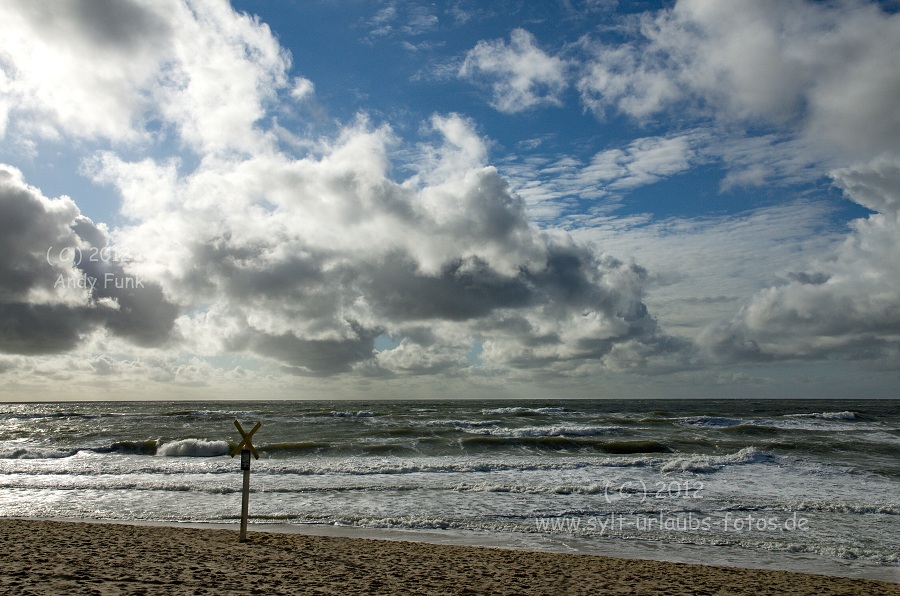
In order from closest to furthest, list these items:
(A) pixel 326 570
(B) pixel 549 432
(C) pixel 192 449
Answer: (A) pixel 326 570 → (C) pixel 192 449 → (B) pixel 549 432

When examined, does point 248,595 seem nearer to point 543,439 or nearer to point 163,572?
point 163,572

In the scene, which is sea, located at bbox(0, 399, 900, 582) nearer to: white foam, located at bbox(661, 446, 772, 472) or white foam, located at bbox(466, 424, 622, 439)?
white foam, located at bbox(661, 446, 772, 472)

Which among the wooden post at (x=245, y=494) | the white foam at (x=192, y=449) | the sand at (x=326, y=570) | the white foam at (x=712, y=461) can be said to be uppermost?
the wooden post at (x=245, y=494)

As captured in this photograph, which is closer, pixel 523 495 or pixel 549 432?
pixel 523 495

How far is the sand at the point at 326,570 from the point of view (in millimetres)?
7625

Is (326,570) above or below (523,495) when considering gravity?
above

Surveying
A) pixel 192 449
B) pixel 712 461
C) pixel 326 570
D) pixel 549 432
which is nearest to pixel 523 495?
pixel 326 570

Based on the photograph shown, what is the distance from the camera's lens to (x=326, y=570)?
8680 mm

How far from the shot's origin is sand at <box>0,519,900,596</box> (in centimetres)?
762

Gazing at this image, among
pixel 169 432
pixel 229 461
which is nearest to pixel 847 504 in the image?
pixel 229 461

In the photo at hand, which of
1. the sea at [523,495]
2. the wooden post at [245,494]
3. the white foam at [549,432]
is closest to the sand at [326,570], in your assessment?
the wooden post at [245,494]

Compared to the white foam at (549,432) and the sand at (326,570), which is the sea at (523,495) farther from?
the white foam at (549,432)

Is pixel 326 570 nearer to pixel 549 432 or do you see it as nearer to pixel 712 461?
pixel 712 461

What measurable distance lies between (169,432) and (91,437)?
186 inches
